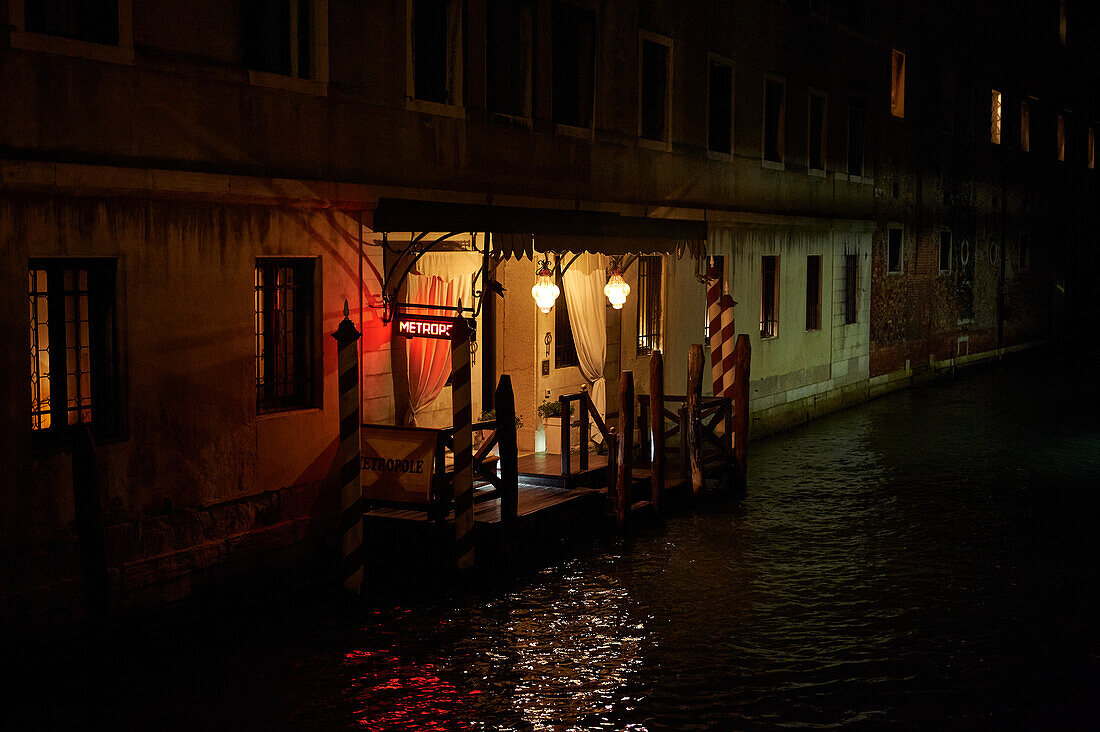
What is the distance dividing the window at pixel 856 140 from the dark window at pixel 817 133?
183 centimetres

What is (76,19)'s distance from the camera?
9.02 m

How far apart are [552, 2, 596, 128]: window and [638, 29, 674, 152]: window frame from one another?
4.45ft

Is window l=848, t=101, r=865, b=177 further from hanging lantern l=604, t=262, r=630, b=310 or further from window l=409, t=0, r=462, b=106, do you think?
window l=409, t=0, r=462, b=106

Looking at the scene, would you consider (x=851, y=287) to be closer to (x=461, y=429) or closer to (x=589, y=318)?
(x=589, y=318)

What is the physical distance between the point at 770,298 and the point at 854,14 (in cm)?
722

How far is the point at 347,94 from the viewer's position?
37.0 ft

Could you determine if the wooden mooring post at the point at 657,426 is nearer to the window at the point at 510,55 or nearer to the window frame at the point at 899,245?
the window at the point at 510,55

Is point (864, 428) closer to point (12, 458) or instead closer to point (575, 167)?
point (575, 167)

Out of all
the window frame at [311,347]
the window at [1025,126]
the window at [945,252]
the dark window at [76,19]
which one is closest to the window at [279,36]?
the dark window at [76,19]

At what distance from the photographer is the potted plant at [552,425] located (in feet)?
46.3

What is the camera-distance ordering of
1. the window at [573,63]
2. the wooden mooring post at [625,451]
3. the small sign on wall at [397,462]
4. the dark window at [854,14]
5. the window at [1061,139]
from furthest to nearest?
the window at [1061,139], the dark window at [854,14], the window at [573,63], the wooden mooring post at [625,451], the small sign on wall at [397,462]

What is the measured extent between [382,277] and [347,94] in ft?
6.04

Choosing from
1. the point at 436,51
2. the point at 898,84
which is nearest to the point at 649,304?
the point at 436,51

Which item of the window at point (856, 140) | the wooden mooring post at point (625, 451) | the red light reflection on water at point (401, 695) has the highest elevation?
the window at point (856, 140)
